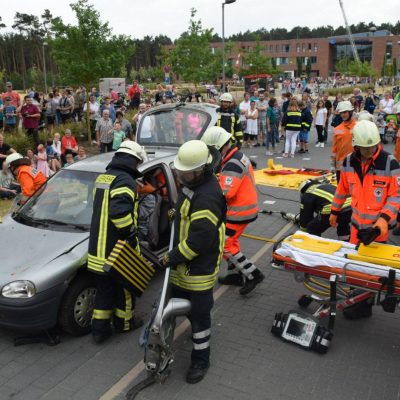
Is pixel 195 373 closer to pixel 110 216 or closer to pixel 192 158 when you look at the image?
pixel 110 216

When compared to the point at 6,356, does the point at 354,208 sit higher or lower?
higher

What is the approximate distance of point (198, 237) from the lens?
366cm

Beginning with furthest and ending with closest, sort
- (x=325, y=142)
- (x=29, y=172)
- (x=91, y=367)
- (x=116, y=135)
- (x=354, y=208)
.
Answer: (x=325, y=142) < (x=116, y=135) < (x=29, y=172) < (x=354, y=208) < (x=91, y=367)

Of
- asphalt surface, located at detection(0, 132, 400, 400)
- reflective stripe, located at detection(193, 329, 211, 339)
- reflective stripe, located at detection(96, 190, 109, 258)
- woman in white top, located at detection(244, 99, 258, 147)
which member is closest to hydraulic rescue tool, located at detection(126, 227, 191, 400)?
asphalt surface, located at detection(0, 132, 400, 400)

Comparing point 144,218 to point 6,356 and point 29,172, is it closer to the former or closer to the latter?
point 6,356

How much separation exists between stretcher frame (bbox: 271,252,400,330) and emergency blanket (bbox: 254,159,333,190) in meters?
6.28

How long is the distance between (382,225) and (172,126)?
14.7ft

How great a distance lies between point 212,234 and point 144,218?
2104 millimetres

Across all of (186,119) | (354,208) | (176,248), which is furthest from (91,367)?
(186,119)

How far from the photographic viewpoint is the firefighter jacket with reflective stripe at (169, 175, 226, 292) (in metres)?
3.68

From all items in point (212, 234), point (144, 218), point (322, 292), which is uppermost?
point (212, 234)

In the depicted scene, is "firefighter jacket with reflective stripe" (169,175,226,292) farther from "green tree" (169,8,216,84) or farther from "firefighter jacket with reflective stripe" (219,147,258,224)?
"green tree" (169,8,216,84)

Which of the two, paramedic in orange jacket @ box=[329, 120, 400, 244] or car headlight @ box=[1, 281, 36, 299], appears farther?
paramedic in orange jacket @ box=[329, 120, 400, 244]

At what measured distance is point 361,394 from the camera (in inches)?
147
